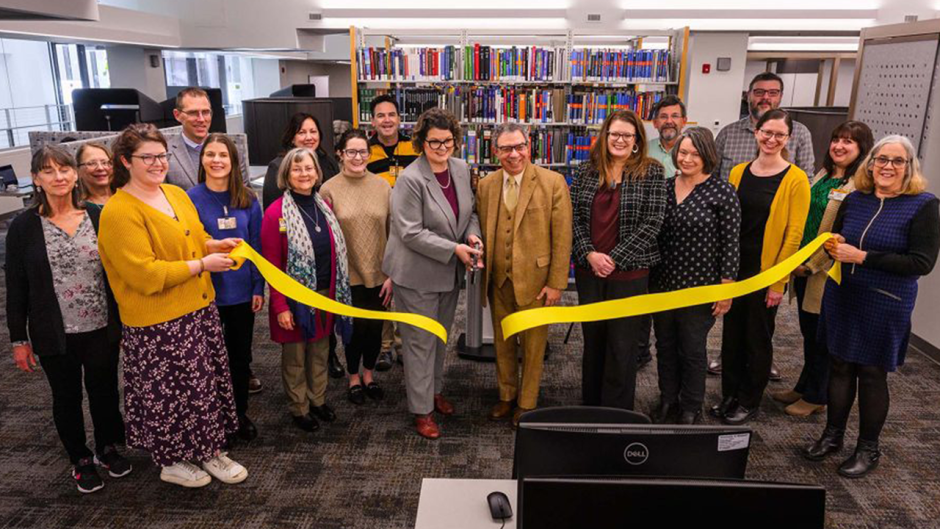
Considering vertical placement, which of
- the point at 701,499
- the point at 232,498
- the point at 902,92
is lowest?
A: the point at 232,498

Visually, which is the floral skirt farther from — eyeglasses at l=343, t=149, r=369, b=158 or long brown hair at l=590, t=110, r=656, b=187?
long brown hair at l=590, t=110, r=656, b=187

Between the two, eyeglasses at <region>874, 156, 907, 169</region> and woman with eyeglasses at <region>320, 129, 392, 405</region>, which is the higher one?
eyeglasses at <region>874, 156, 907, 169</region>

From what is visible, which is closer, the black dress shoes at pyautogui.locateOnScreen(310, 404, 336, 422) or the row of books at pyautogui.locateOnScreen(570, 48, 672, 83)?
the black dress shoes at pyautogui.locateOnScreen(310, 404, 336, 422)

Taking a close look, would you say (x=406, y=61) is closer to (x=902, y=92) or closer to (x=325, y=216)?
(x=325, y=216)

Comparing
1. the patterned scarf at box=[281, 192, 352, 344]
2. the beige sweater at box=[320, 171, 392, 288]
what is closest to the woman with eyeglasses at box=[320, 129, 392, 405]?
the beige sweater at box=[320, 171, 392, 288]

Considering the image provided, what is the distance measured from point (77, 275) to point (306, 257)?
0.96 meters

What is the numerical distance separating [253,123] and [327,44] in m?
7.68

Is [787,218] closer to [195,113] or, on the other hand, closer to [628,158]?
[628,158]

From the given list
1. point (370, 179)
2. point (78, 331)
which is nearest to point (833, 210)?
point (370, 179)

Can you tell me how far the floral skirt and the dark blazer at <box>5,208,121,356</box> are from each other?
0.27 metres

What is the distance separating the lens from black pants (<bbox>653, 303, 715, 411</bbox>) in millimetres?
3242

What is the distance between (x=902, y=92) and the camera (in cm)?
457

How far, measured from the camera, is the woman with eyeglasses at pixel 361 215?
3.43 m

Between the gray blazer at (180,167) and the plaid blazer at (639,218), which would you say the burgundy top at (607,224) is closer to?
the plaid blazer at (639,218)
